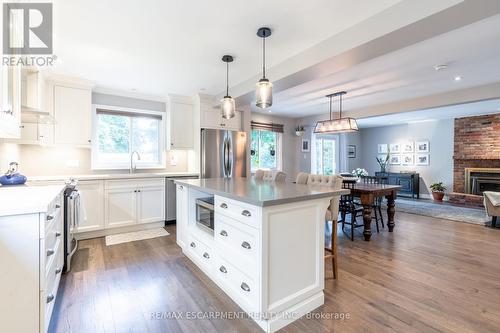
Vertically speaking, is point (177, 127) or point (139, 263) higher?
point (177, 127)

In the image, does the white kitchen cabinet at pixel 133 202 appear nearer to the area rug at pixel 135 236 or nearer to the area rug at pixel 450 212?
the area rug at pixel 135 236

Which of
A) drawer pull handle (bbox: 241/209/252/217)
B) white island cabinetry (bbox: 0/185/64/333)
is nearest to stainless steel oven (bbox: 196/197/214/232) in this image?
drawer pull handle (bbox: 241/209/252/217)

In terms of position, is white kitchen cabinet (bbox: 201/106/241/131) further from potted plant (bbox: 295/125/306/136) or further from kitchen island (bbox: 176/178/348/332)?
kitchen island (bbox: 176/178/348/332)

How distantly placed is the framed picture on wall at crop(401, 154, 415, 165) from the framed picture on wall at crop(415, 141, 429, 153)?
0.87 ft

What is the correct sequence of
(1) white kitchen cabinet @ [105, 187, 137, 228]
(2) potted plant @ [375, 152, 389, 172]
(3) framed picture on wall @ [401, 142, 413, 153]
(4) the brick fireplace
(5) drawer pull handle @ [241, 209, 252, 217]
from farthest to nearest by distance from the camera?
1. (2) potted plant @ [375, 152, 389, 172]
2. (3) framed picture on wall @ [401, 142, 413, 153]
3. (4) the brick fireplace
4. (1) white kitchen cabinet @ [105, 187, 137, 228]
5. (5) drawer pull handle @ [241, 209, 252, 217]

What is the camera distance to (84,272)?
2594 millimetres

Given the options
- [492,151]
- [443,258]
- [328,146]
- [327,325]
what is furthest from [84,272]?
[492,151]

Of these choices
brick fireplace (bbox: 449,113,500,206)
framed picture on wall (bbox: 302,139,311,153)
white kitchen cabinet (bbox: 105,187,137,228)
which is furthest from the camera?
framed picture on wall (bbox: 302,139,311,153)

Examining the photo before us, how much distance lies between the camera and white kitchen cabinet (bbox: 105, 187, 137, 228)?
3814mm

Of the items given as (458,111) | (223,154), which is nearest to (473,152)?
(458,111)

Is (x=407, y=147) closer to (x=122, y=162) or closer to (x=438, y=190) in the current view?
(x=438, y=190)

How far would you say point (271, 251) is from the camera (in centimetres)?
172

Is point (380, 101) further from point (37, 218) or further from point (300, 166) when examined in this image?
point (37, 218)

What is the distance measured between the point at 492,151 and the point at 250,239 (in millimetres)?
7928
